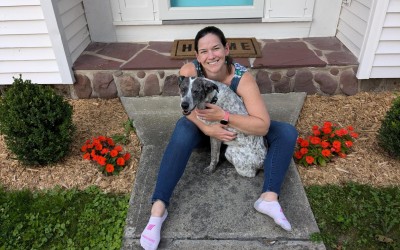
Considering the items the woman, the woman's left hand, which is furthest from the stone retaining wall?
the woman's left hand

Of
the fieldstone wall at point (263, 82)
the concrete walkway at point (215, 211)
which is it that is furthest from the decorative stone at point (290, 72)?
the concrete walkway at point (215, 211)

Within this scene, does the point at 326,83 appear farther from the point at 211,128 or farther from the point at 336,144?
the point at 211,128

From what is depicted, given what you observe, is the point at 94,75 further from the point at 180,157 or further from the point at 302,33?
the point at 302,33

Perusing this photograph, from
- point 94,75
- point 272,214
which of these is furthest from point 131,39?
point 272,214

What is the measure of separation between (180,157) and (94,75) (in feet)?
6.78

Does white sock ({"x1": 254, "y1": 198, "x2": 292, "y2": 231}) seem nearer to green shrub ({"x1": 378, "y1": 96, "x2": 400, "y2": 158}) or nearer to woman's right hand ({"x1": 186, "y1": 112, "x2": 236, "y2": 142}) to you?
woman's right hand ({"x1": 186, "y1": 112, "x2": 236, "y2": 142})

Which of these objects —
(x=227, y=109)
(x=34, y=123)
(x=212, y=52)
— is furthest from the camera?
(x=34, y=123)

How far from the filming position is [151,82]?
3980 millimetres

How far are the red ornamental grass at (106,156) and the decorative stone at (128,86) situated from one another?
111 centimetres

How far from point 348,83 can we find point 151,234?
3.03 meters

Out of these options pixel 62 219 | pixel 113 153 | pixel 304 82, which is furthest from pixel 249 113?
pixel 304 82

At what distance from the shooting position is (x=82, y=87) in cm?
401

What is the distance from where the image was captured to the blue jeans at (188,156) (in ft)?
7.84

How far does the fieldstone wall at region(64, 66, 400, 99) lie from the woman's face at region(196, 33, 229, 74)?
62.4 inches
